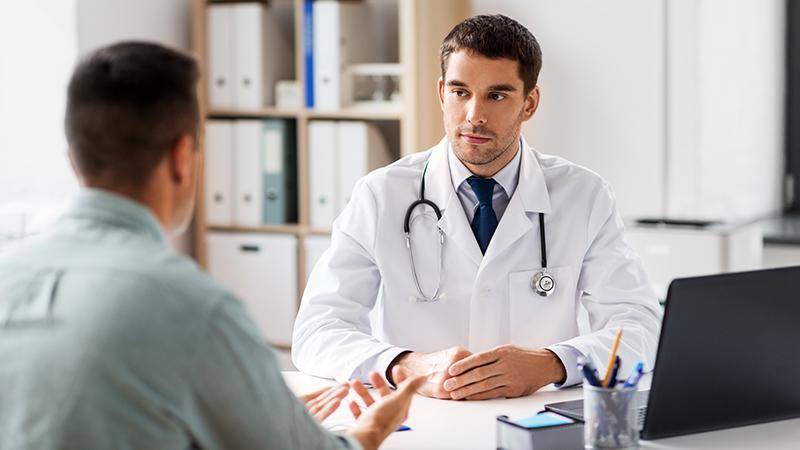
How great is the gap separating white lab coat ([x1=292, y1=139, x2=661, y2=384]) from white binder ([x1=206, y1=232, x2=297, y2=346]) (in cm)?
183

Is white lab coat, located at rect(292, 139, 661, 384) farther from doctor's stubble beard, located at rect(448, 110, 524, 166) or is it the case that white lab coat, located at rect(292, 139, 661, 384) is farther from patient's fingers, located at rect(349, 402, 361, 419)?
patient's fingers, located at rect(349, 402, 361, 419)

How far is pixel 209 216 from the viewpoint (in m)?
4.12

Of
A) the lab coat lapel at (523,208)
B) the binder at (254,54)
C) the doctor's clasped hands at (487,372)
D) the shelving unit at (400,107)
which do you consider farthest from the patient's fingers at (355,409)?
the binder at (254,54)

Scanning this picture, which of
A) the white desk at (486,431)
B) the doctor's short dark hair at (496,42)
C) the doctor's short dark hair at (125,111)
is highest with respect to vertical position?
the doctor's short dark hair at (496,42)

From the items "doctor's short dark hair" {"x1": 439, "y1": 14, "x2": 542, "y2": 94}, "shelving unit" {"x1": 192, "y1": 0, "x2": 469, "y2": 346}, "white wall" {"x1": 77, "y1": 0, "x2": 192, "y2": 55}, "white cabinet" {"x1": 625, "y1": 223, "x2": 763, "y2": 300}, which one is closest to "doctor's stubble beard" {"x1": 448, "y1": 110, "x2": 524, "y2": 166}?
"doctor's short dark hair" {"x1": 439, "y1": 14, "x2": 542, "y2": 94}

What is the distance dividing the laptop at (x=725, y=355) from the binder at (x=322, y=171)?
7.59ft

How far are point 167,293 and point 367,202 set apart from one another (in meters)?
1.12

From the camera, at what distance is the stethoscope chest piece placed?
2121 mm

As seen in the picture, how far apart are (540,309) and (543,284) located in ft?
0.17

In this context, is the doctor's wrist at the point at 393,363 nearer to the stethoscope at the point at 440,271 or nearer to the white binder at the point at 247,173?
the stethoscope at the point at 440,271

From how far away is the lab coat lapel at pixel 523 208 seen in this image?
2.12 meters

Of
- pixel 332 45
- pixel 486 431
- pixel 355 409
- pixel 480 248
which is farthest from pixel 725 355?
pixel 332 45

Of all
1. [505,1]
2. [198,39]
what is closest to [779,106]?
[505,1]

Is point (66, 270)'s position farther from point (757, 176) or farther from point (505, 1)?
point (757, 176)
